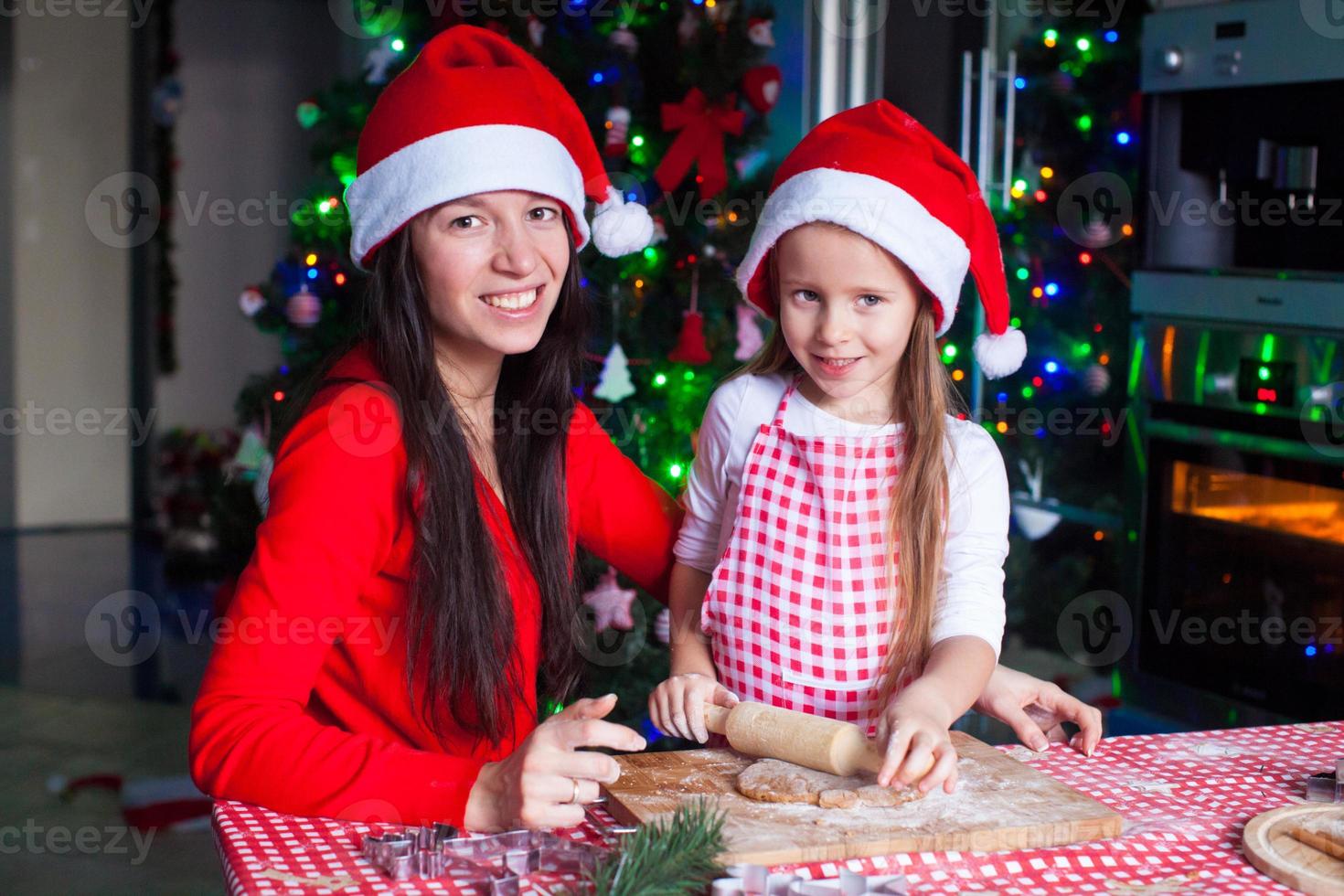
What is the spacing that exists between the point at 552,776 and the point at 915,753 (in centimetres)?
31

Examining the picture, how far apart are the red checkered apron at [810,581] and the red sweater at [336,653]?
0.26 m

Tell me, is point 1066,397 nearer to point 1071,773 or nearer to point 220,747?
point 1071,773

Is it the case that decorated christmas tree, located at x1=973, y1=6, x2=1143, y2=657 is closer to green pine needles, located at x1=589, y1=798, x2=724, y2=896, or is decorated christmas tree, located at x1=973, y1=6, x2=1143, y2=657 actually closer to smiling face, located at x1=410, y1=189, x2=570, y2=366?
smiling face, located at x1=410, y1=189, x2=570, y2=366

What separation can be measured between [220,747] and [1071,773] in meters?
0.79

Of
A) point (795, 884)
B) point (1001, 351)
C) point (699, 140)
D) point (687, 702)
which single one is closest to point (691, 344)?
point (699, 140)

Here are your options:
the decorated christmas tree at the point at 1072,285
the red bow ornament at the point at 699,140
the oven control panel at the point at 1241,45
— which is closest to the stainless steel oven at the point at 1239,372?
the oven control panel at the point at 1241,45

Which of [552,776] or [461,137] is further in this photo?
[461,137]

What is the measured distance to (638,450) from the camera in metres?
3.05

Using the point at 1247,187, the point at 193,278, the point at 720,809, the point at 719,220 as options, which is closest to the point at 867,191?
the point at 720,809

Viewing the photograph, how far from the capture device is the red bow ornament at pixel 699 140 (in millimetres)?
2938

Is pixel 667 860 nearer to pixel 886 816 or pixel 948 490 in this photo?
pixel 886 816

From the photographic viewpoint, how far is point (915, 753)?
1174mm

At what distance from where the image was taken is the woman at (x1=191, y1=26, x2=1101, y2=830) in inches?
51.3

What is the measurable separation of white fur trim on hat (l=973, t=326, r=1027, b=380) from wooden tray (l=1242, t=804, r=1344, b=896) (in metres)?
0.61
